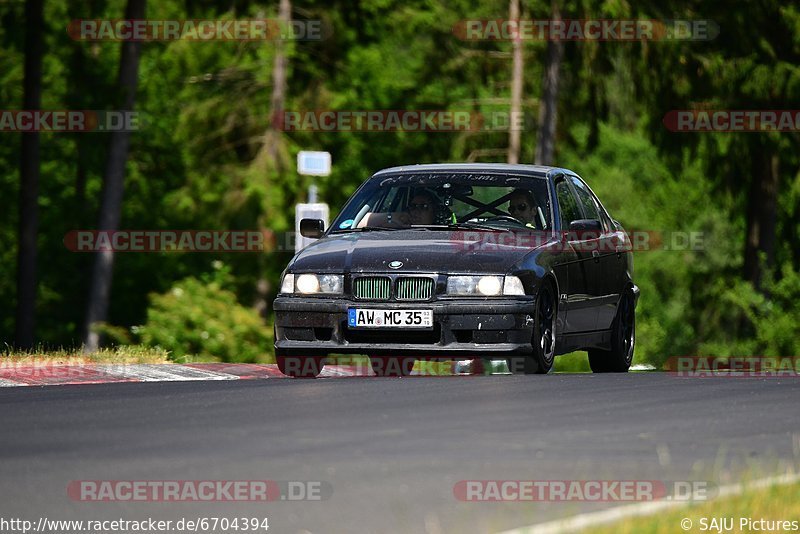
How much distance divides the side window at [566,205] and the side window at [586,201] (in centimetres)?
29

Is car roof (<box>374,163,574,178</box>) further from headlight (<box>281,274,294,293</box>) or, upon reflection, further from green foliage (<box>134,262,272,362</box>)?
green foliage (<box>134,262,272,362</box>)

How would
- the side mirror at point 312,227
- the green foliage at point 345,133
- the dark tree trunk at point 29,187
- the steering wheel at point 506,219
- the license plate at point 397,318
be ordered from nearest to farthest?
the license plate at point 397,318
the steering wheel at point 506,219
the side mirror at point 312,227
the green foliage at point 345,133
the dark tree trunk at point 29,187

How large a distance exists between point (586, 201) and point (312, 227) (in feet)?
9.06

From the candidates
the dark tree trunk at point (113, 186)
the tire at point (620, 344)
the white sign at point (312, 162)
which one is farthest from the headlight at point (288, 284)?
the dark tree trunk at point (113, 186)

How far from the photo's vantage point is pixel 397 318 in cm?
1349

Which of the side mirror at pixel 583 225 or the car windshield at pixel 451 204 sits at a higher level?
the car windshield at pixel 451 204

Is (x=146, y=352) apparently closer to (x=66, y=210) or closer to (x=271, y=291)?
(x=271, y=291)

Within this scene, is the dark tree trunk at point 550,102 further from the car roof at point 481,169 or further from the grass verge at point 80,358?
the car roof at point 481,169

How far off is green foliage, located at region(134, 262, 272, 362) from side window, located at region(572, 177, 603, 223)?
8.57 m

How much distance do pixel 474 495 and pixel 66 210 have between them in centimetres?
4277

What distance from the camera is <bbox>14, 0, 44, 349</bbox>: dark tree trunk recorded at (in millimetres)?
38031

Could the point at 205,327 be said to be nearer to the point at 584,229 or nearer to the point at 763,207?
the point at 584,229

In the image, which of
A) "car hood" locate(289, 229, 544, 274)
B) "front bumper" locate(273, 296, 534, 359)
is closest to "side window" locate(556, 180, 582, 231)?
"car hood" locate(289, 229, 544, 274)

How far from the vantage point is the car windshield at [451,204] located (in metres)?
14.7
